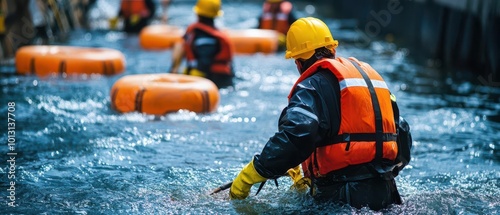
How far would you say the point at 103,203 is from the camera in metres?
4.92

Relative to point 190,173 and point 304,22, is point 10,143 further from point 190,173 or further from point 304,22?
point 304,22

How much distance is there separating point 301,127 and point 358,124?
35 centimetres

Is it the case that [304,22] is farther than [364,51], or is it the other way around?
[364,51]

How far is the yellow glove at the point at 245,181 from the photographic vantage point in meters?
4.37

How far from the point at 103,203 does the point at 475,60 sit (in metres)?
8.17

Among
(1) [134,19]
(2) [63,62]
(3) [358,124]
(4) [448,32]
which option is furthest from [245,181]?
(1) [134,19]

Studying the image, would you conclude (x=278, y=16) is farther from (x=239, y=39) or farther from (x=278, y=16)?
(x=239, y=39)

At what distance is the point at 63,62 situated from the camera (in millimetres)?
10039

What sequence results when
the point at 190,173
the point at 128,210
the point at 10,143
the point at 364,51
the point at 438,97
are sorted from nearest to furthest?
the point at 128,210, the point at 190,173, the point at 10,143, the point at 438,97, the point at 364,51

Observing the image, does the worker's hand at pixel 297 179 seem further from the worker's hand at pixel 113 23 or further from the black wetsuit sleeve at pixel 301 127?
the worker's hand at pixel 113 23

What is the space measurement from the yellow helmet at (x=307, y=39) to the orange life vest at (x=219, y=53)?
4.46 metres

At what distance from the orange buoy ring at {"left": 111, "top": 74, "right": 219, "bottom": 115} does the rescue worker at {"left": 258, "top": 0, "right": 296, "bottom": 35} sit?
6094mm

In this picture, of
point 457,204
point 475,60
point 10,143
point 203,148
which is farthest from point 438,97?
point 10,143

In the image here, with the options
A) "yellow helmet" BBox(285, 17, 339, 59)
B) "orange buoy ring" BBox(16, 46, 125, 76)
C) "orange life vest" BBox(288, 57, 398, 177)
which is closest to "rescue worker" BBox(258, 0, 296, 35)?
"orange buoy ring" BBox(16, 46, 125, 76)
